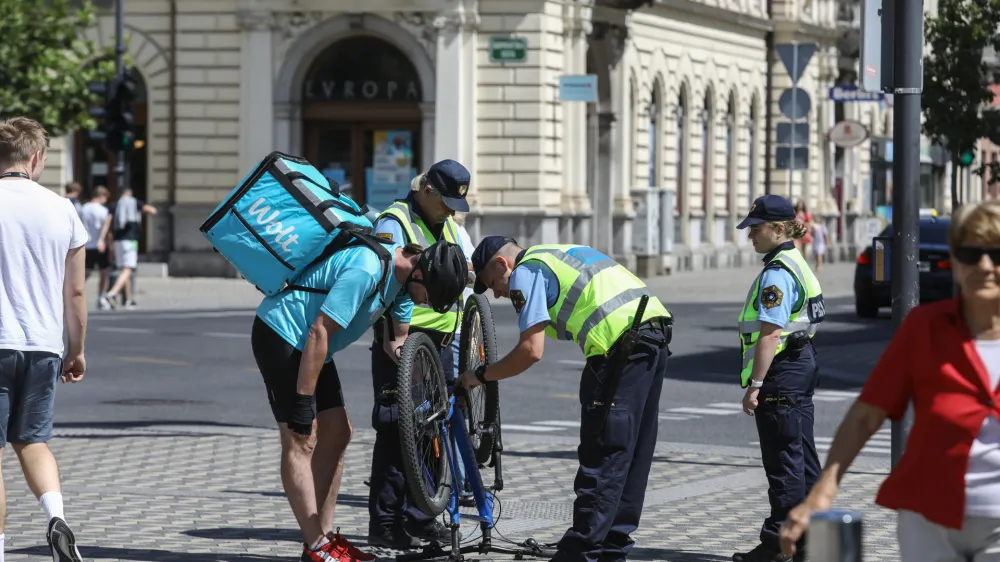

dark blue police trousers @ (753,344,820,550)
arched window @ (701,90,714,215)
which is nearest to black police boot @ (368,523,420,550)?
dark blue police trousers @ (753,344,820,550)

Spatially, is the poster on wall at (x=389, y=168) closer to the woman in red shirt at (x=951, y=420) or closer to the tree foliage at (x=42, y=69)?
the tree foliage at (x=42, y=69)

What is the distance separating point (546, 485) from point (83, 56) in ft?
73.3

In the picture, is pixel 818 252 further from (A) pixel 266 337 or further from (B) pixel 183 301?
(A) pixel 266 337

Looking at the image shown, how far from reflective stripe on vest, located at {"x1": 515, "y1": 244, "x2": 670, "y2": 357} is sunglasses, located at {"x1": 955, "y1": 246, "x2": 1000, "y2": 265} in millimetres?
3065

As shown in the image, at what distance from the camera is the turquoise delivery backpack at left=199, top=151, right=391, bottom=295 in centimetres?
808

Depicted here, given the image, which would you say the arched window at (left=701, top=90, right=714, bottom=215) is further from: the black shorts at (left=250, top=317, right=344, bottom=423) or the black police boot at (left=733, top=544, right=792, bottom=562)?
the black shorts at (left=250, top=317, right=344, bottom=423)

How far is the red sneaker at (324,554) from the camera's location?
818 centimetres

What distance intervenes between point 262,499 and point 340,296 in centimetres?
273

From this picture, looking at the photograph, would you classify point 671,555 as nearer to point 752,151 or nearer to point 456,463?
point 456,463

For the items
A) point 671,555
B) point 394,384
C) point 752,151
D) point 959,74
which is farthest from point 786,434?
point 752,151

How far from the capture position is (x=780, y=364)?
886 centimetres

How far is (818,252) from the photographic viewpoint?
47031 millimetres

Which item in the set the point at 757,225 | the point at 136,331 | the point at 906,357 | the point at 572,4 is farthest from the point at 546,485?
the point at 572,4

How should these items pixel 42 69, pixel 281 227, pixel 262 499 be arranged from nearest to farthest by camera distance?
pixel 281 227
pixel 262 499
pixel 42 69
